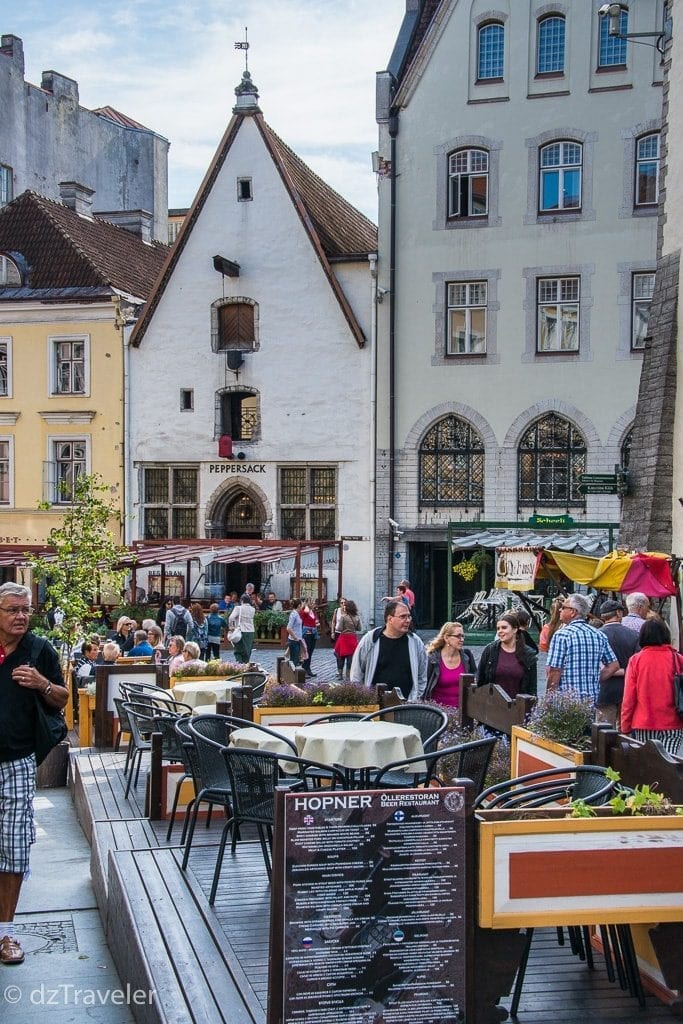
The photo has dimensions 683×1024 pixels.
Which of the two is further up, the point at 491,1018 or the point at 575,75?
the point at 575,75

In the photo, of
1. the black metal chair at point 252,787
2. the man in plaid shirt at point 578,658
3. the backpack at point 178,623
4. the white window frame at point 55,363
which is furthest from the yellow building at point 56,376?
the black metal chair at point 252,787

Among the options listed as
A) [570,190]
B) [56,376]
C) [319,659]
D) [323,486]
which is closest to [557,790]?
[319,659]

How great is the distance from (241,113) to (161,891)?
98.1 ft

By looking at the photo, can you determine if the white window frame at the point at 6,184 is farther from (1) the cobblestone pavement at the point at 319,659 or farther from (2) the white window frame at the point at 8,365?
(1) the cobblestone pavement at the point at 319,659

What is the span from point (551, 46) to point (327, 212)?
7909 millimetres

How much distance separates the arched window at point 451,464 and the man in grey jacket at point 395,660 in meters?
22.1

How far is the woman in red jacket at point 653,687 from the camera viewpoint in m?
8.97

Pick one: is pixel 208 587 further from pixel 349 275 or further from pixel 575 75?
pixel 575 75

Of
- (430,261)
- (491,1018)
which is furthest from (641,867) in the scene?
(430,261)

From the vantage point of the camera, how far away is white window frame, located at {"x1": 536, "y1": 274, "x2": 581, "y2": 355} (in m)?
31.4

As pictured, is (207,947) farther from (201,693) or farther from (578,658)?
(201,693)

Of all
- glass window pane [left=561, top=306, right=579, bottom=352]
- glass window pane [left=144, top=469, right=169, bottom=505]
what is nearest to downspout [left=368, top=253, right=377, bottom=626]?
glass window pane [left=561, top=306, right=579, bottom=352]

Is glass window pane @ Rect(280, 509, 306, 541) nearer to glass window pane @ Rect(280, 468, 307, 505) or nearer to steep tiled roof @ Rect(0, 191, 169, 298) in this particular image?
A: glass window pane @ Rect(280, 468, 307, 505)

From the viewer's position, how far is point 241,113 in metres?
33.6
